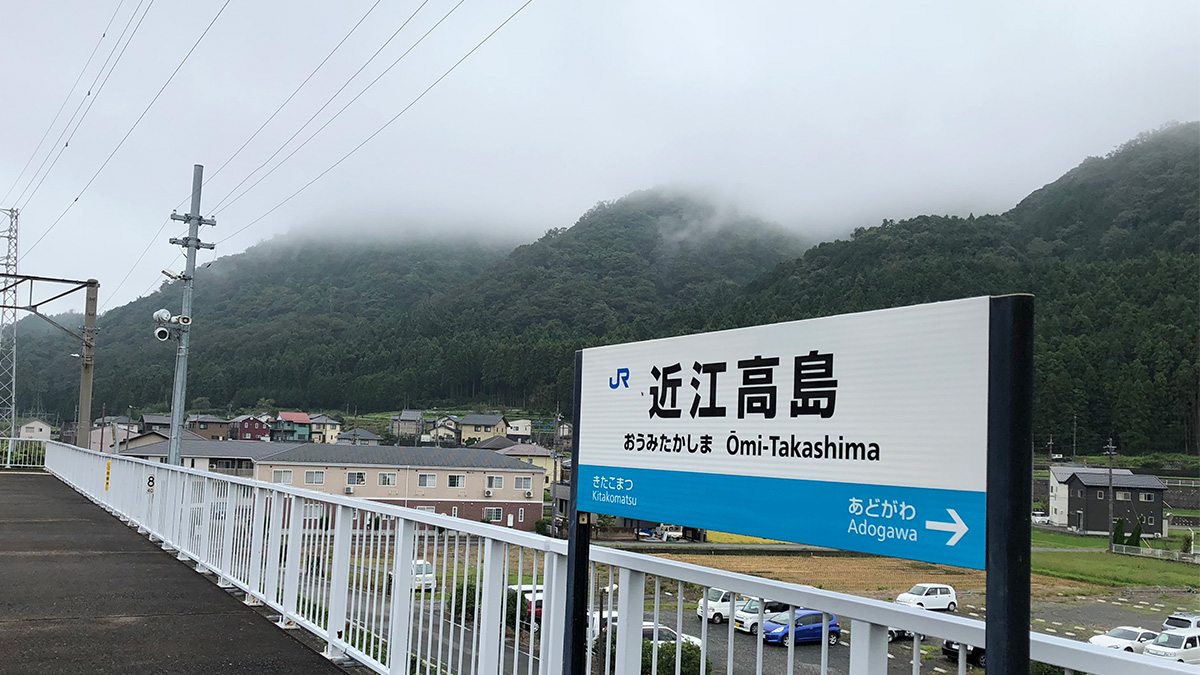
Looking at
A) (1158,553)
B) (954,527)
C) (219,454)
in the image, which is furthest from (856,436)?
(1158,553)

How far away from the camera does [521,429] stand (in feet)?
264

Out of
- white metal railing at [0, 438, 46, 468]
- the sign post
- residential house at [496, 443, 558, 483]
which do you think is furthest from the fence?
the sign post

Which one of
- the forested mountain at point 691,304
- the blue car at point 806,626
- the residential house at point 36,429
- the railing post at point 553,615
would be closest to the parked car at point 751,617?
the blue car at point 806,626

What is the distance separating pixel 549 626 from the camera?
268cm

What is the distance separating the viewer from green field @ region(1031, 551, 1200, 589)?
4822 cm

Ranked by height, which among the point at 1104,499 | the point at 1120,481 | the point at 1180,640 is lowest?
the point at 1180,640

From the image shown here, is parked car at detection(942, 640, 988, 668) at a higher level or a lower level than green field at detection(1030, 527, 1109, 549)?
higher

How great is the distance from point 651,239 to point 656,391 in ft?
393

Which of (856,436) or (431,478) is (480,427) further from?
(856,436)

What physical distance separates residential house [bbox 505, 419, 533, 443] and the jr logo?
74989mm

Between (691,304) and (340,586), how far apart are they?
8637cm

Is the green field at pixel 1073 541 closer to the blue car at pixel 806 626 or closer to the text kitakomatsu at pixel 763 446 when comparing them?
the blue car at pixel 806 626

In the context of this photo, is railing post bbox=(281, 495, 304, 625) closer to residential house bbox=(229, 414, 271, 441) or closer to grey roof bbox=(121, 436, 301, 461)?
grey roof bbox=(121, 436, 301, 461)

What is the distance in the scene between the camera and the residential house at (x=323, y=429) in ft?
261
